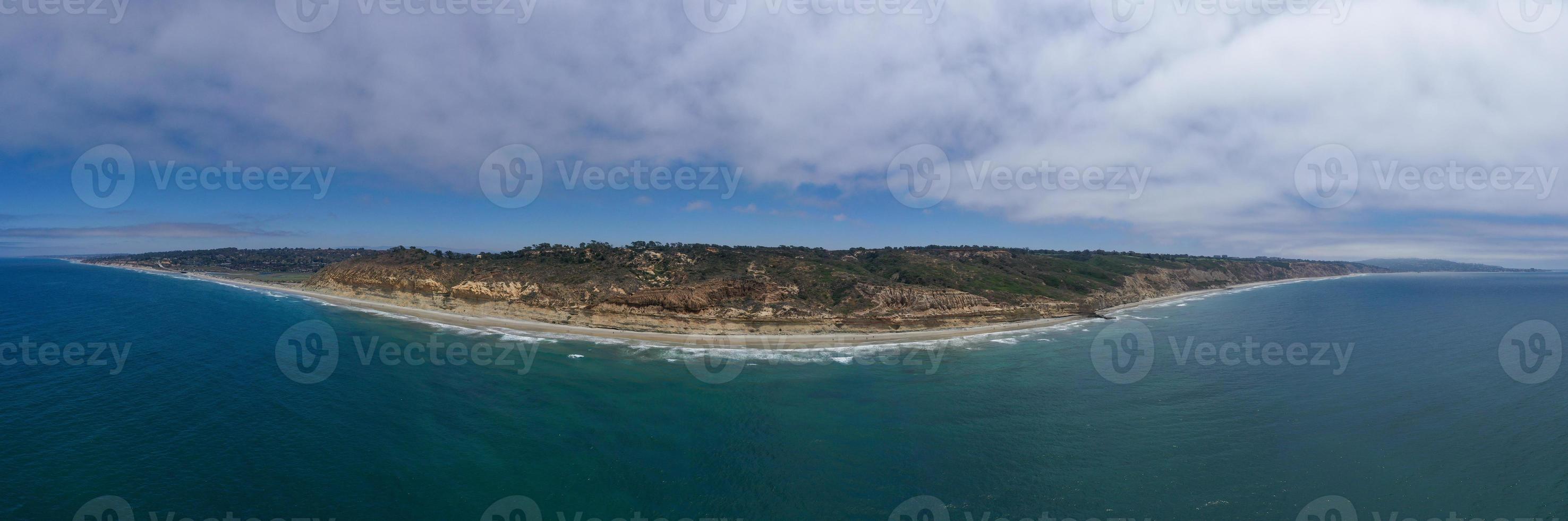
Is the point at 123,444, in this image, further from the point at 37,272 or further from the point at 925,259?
the point at 37,272

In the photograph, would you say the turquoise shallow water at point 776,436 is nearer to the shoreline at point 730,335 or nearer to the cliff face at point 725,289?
the shoreline at point 730,335

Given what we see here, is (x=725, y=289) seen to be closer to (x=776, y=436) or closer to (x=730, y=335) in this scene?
(x=730, y=335)

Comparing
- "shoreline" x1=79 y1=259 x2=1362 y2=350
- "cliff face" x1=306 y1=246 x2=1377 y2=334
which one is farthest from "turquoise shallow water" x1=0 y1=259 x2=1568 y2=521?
"cliff face" x1=306 y1=246 x2=1377 y2=334

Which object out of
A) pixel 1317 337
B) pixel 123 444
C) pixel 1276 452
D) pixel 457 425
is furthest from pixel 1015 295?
pixel 123 444

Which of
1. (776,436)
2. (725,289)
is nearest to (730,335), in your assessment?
(725,289)

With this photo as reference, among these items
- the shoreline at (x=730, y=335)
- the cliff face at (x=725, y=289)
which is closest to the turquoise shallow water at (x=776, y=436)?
the shoreline at (x=730, y=335)

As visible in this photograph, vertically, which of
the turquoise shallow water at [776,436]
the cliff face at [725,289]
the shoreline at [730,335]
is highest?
the cliff face at [725,289]

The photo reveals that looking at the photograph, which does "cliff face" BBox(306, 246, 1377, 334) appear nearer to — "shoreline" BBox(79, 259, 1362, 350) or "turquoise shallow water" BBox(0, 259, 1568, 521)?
"shoreline" BBox(79, 259, 1362, 350)
